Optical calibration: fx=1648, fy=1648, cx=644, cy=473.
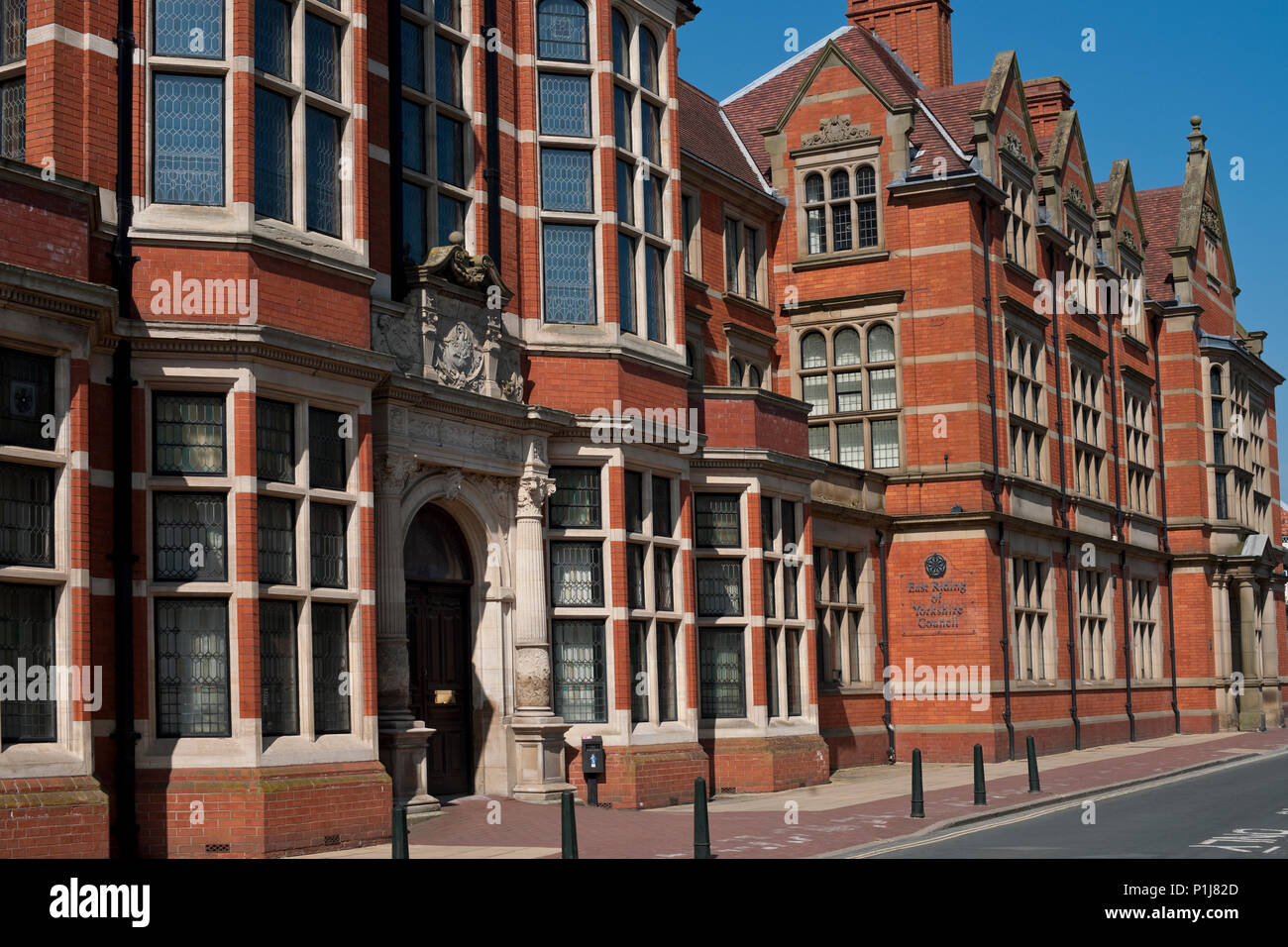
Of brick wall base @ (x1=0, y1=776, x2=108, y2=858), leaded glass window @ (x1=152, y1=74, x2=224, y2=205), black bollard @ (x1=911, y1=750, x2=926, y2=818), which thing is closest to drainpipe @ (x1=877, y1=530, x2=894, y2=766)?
black bollard @ (x1=911, y1=750, x2=926, y2=818)

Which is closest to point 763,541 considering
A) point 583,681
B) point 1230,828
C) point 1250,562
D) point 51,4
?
point 583,681

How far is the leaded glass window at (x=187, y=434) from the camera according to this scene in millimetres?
Answer: 15734

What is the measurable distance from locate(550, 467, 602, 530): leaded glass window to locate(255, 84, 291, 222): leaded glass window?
5973 millimetres

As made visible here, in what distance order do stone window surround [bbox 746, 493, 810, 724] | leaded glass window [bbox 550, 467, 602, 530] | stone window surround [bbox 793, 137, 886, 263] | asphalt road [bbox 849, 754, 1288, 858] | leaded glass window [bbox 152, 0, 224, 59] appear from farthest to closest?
stone window surround [bbox 793, 137, 886, 263]
stone window surround [bbox 746, 493, 810, 724]
leaded glass window [bbox 550, 467, 602, 530]
leaded glass window [bbox 152, 0, 224, 59]
asphalt road [bbox 849, 754, 1288, 858]

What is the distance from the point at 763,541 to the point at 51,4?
1332cm

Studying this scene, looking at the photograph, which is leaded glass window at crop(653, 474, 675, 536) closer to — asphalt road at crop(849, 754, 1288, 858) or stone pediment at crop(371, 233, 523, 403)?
stone pediment at crop(371, 233, 523, 403)

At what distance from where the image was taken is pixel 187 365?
15750 millimetres

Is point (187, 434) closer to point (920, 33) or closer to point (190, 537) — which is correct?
point (190, 537)

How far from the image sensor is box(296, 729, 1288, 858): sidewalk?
1608 centimetres

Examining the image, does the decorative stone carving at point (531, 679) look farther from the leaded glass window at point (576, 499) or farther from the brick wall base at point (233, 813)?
the brick wall base at point (233, 813)

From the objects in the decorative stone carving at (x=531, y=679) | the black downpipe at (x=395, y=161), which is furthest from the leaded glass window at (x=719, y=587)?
the black downpipe at (x=395, y=161)

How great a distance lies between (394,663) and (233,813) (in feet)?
10.8

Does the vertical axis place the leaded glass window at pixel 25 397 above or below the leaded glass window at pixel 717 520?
above

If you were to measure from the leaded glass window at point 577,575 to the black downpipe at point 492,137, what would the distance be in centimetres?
383
